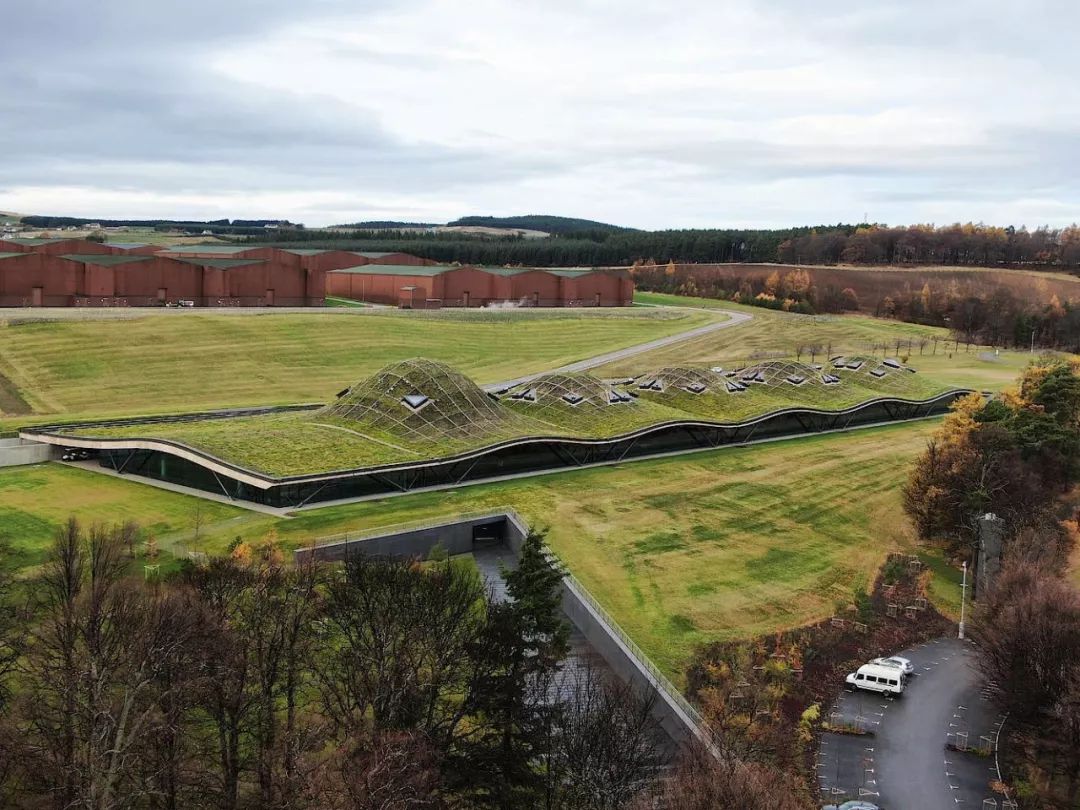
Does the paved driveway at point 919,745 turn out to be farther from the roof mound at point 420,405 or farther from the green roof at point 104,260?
the green roof at point 104,260

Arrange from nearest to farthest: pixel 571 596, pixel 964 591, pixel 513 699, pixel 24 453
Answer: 1. pixel 513 699
2. pixel 571 596
3. pixel 964 591
4. pixel 24 453

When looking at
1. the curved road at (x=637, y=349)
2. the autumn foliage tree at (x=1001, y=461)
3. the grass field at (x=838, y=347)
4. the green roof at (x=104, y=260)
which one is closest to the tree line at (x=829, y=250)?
the grass field at (x=838, y=347)

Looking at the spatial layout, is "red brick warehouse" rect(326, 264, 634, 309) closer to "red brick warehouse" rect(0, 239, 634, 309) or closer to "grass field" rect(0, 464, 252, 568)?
"red brick warehouse" rect(0, 239, 634, 309)

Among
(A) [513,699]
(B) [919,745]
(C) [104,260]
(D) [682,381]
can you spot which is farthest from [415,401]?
(C) [104,260]

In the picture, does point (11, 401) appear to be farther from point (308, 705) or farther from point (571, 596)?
point (308, 705)

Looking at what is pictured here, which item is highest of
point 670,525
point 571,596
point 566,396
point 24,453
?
point 566,396

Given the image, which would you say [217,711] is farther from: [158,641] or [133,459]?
[133,459]
